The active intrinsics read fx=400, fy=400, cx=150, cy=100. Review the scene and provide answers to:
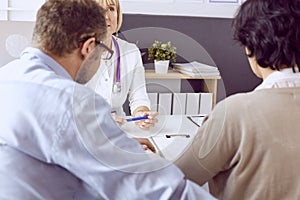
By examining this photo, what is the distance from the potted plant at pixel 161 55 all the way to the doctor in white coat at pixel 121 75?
441mm

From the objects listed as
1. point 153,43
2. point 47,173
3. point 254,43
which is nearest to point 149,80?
point 153,43

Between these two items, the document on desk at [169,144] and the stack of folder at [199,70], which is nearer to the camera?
the document on desk at [169,144]

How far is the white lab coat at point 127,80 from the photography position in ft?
7.11

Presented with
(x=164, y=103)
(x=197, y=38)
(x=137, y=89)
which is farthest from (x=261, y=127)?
(x=197, y=38)

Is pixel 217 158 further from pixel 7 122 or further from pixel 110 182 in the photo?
pixel 7 122

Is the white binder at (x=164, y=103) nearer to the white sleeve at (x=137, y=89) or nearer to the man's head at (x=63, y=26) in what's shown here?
the white sleeve at (x=137, y=89)

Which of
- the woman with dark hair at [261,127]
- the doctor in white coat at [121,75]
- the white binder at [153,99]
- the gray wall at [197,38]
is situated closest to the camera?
the woman with dark hair at [261,127]

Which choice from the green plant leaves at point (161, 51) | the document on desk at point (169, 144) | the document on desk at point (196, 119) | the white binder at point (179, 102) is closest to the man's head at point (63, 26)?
the document on desk at point (169, 144)

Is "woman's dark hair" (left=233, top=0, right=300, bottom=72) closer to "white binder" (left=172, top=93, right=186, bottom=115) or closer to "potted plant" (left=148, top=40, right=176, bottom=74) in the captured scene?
"white binder" (left=172, top=93, right=186, bottom=115)

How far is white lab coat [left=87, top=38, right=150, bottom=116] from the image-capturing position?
2.17 m

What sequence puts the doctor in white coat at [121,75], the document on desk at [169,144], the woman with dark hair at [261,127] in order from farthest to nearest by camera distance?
the doctor in white coat at [121,75] → the document on desk at [169,144] → the woman with dark hair at [261,127]

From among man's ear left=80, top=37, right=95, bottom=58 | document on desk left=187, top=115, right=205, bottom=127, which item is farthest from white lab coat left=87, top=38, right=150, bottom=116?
man's ear left=80, top=37, right=95, bottom=58

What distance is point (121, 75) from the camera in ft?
7.45

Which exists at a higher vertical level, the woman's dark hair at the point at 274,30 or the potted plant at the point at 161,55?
the woman's dark hair at the point at 274,30
